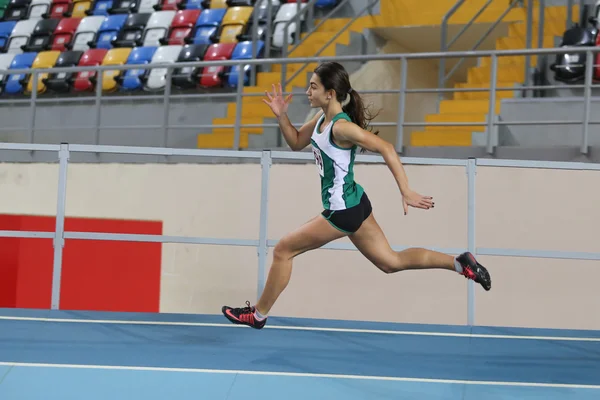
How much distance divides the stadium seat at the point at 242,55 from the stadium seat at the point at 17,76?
153 inches

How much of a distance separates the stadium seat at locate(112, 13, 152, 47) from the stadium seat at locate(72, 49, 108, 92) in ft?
1.18

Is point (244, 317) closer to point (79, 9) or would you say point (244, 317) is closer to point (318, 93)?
point (318, 93)

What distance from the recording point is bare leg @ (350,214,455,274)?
4.83 m

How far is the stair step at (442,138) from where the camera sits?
934 centimetres

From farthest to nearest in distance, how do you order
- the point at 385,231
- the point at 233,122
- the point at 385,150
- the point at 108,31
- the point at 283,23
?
the point at 108,31, the point at 283,23, the point at 233,122, the point at 385,231, the point at 385,150

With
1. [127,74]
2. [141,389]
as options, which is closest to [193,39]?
[127,74]

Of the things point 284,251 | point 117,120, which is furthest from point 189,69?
point 284,251

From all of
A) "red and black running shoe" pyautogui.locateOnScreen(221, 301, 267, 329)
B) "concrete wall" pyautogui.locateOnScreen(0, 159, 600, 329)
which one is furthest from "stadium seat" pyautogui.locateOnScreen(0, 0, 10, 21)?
"red and black running shoe" pyautogui.locateOnScreen(221, 301, 267, 329)

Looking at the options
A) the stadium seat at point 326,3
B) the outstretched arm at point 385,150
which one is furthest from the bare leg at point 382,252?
the stadium seat at point 326,3

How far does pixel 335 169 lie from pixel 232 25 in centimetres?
975

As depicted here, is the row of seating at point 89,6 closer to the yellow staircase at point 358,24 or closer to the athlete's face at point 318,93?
the yellow staircase at point 358,24

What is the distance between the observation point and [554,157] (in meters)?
8.01

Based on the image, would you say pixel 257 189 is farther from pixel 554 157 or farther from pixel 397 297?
pixel 554 157

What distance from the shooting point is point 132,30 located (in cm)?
1537
